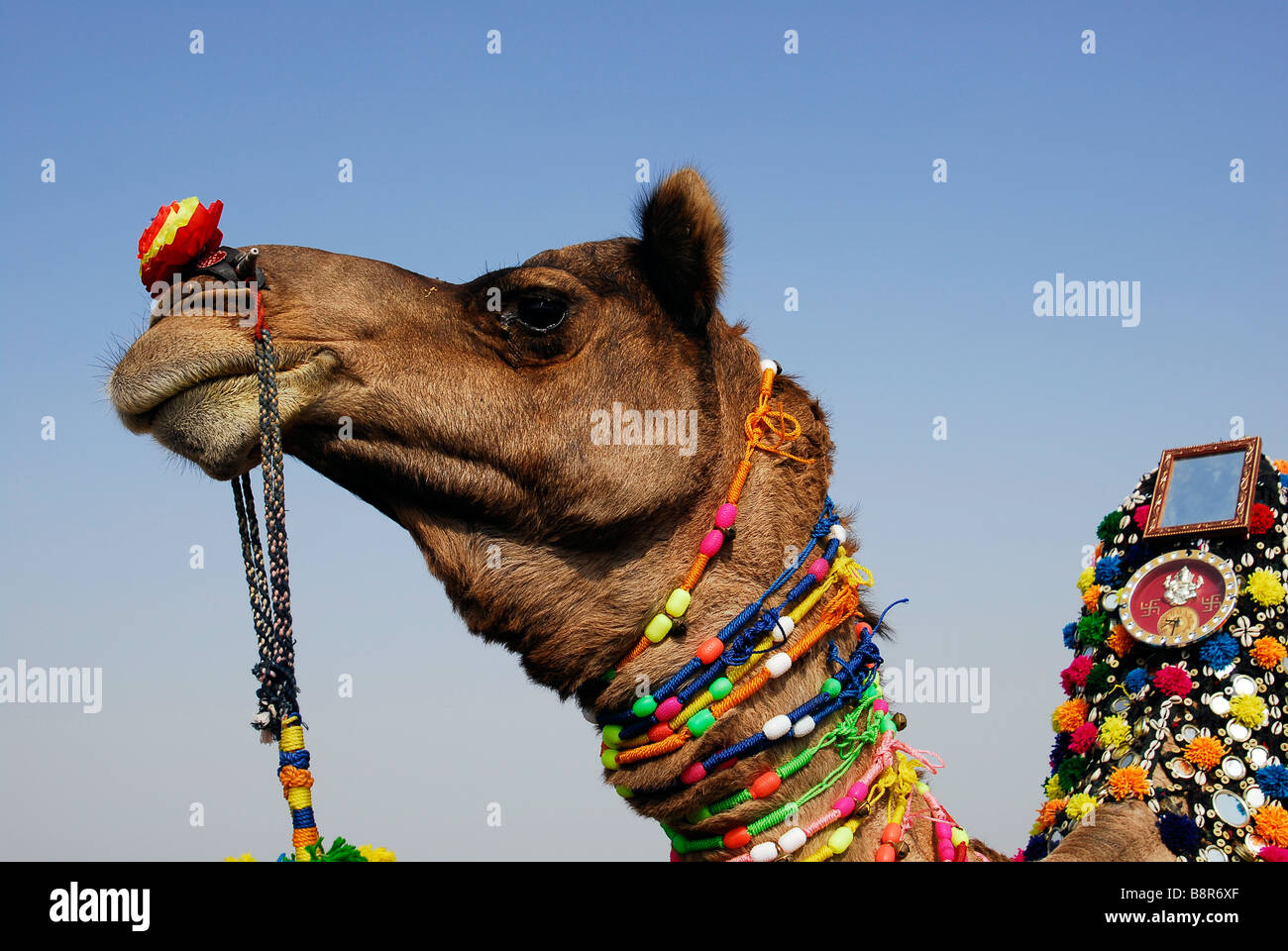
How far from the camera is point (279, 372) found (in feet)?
12.1

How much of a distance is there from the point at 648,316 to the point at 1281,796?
3.22 m

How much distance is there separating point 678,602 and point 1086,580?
2688 mm

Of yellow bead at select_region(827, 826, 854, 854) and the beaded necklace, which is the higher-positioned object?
the beaded necklace

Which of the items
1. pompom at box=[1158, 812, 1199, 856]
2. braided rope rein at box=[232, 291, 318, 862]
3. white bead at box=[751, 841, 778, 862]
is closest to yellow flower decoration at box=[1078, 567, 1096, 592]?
pompom at box=[1158, 812, 1199, 856]

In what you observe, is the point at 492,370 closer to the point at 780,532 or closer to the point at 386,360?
the point at 386,360

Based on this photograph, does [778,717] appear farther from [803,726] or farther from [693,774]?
[693,774]

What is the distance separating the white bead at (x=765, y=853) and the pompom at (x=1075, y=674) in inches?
89.3

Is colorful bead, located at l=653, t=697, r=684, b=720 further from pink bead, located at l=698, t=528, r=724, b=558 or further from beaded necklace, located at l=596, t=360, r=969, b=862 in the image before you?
pink bead, located at l=698, t=528, r=724, b=558

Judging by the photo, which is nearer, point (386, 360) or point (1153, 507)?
point (386, 360)

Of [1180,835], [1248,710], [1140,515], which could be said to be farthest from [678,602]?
[1140,515]

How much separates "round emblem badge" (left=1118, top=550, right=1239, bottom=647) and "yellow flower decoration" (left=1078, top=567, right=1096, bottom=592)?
282 millimetres

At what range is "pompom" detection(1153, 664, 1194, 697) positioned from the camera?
4746 millimetres
